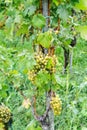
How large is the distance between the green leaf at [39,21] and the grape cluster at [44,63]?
128 mm

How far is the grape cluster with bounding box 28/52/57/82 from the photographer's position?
1.69 metres

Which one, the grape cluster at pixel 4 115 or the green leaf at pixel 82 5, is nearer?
the green leaf at pixel 82 5

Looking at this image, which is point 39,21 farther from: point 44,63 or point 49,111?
point 49,111

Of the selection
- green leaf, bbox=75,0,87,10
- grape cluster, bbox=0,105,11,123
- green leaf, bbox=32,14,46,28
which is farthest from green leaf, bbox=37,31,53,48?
grape cluster, bbox=0,105,11,123

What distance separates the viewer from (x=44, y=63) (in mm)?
1699

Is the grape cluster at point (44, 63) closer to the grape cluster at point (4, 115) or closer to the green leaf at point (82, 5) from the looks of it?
the green leaf at point (82, 5)

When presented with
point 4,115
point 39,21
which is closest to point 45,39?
point 39,21

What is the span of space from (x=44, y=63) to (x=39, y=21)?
19 cm

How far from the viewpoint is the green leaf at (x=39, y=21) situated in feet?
5.49

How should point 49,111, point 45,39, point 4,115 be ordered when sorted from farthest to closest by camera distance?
point 4,115, point 49,111, point 45,39

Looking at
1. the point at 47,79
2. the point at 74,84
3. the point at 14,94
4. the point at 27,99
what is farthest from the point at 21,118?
the point at 47,79

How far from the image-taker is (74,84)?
364 cm

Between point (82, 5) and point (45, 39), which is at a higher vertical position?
point (82, 5)

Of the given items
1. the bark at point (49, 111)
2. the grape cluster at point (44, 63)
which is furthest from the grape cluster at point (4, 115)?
the grape cluster at point (44, 63)
